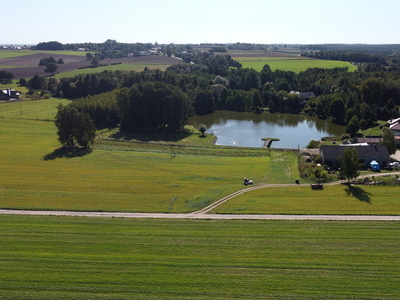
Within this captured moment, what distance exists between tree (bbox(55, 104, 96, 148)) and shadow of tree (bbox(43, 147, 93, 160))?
1147 mm

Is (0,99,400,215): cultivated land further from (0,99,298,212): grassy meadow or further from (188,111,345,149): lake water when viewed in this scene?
(188,111,345,149): lake water

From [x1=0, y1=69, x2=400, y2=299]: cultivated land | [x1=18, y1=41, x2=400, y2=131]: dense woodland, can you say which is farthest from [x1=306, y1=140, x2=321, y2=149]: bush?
[x1=18, y1=41, x2=400, y2=131]: dense woodland

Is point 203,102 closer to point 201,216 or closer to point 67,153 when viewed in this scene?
point 67,153

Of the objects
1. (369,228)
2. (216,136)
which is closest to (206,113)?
(216,136)

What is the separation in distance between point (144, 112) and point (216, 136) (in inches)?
522

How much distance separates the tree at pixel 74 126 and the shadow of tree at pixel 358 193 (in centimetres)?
3445

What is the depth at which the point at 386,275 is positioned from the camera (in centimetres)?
2333

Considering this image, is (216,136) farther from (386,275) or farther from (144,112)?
(386,275)

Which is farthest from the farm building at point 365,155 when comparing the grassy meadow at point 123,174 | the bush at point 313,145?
the bush at point 313,145

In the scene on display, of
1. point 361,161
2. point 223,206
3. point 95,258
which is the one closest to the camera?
point 95,258

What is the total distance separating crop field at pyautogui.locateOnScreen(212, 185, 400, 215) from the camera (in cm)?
3269

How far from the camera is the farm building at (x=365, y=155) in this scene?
4441 cm

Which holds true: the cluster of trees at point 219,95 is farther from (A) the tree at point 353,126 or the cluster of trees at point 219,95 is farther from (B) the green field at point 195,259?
(B) the green field at point 195,259

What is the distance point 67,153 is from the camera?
172 ft
